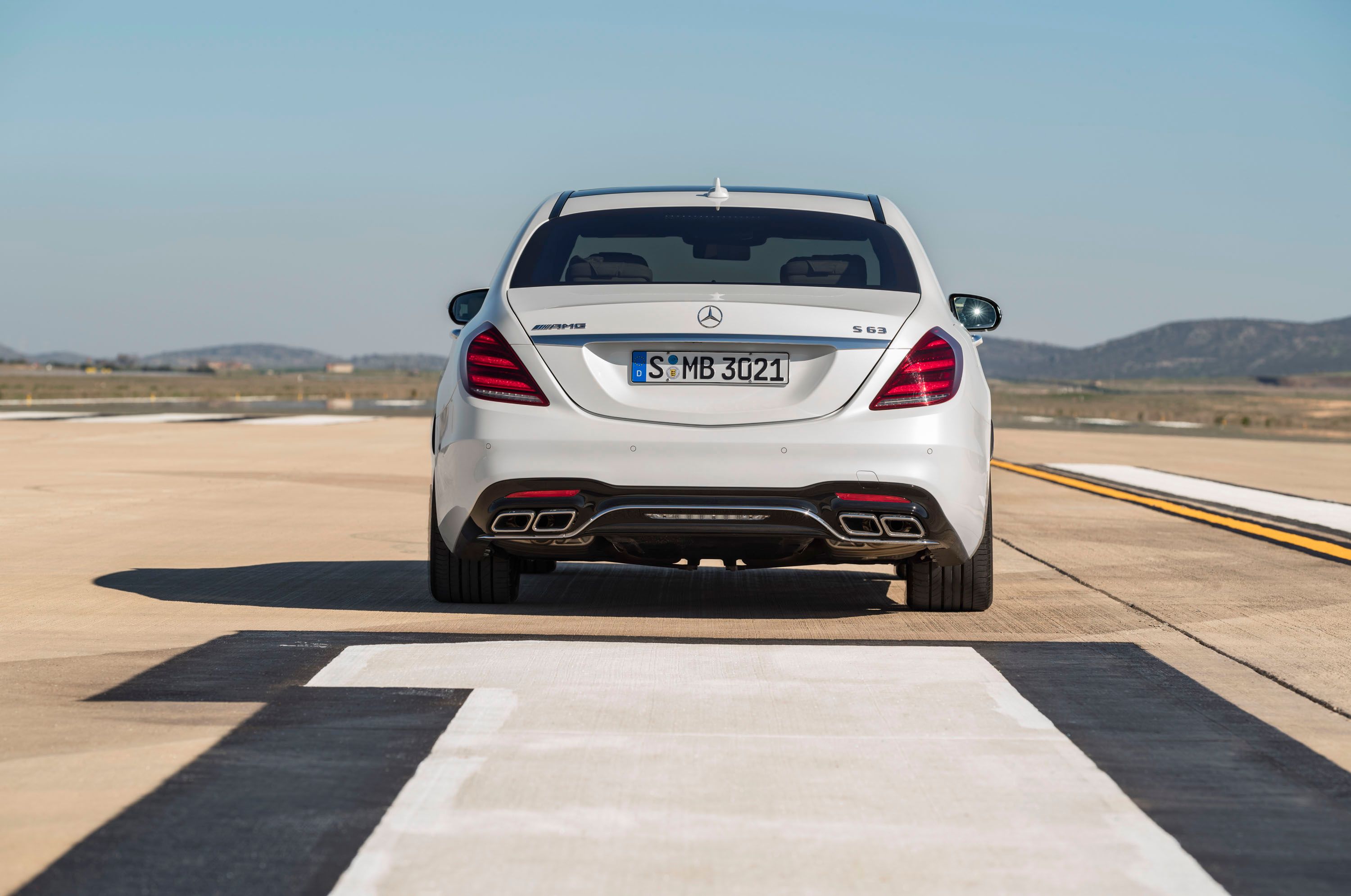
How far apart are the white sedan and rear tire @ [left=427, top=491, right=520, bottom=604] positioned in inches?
22.3

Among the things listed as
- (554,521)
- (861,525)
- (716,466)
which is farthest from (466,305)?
(861,525)

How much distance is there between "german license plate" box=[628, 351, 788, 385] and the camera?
5.70m

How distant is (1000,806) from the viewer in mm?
3543

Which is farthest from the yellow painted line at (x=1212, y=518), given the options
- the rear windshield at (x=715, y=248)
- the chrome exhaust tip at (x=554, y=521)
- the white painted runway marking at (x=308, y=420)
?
the white painted runway marking at (x=308, y=420)

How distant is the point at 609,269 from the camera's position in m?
6.18

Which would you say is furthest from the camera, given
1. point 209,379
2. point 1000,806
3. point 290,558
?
point 209,379

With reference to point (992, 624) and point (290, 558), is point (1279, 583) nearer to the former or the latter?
point (992, 624)

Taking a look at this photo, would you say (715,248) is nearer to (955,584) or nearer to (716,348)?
(716,348)

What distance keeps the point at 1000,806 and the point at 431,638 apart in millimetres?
2771

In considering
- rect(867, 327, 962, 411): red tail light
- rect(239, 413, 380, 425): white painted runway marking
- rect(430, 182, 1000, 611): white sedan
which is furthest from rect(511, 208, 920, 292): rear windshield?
rect(239, 413, 380, 425): white painted runway marking

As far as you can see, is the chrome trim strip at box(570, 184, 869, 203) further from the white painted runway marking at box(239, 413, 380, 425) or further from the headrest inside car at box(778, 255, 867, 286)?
the white painted runway marking at box(239, 413, 380, 425)

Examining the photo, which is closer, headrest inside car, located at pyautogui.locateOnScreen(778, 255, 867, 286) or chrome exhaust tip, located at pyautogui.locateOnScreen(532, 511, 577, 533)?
chrome exhaust tip, located at pyautogui.locateOnScreen(532, 511, 577, 533)

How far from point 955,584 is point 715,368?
1659mm

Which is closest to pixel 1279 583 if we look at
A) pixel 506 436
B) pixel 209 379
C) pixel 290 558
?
Answer: pixel 506 436
